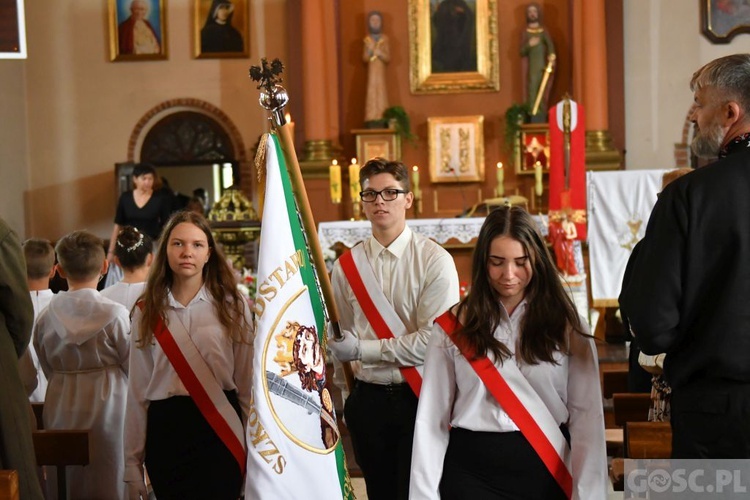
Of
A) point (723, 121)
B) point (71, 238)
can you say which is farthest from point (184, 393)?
point (723, 121)

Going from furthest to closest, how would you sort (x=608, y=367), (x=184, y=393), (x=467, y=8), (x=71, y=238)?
(x=467, y=8) → (x=608, y=367) → (x=71, y=238) → (x=184, y=393)

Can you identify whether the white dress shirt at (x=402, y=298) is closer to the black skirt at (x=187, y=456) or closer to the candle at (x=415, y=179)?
the black skirt at (x=187, y=456)

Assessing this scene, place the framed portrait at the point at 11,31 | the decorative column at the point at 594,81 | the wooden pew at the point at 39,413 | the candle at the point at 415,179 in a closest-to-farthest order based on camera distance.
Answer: the wooden pew at the point at 39,413
the framed portrait at the point at 11,31
the candle at the point at 415,179
the decorative column at the point at 594,81

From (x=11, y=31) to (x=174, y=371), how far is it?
3.42 m

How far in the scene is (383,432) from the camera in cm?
345

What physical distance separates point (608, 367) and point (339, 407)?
216cm

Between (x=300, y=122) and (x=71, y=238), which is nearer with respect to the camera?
(x=71, y=238)

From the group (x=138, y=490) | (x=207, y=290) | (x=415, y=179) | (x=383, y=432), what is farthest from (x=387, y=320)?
(x=415, y=179)

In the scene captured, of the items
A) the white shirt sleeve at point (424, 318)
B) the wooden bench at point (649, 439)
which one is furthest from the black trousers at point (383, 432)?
the wooden bench at point (649, 439)

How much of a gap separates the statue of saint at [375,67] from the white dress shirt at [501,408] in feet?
31.1

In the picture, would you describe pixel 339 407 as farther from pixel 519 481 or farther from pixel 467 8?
pixel 467 8

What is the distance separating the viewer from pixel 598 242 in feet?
30.5

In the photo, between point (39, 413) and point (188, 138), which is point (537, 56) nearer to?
point (188, 138)

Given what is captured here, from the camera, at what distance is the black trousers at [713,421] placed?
8.38ft
